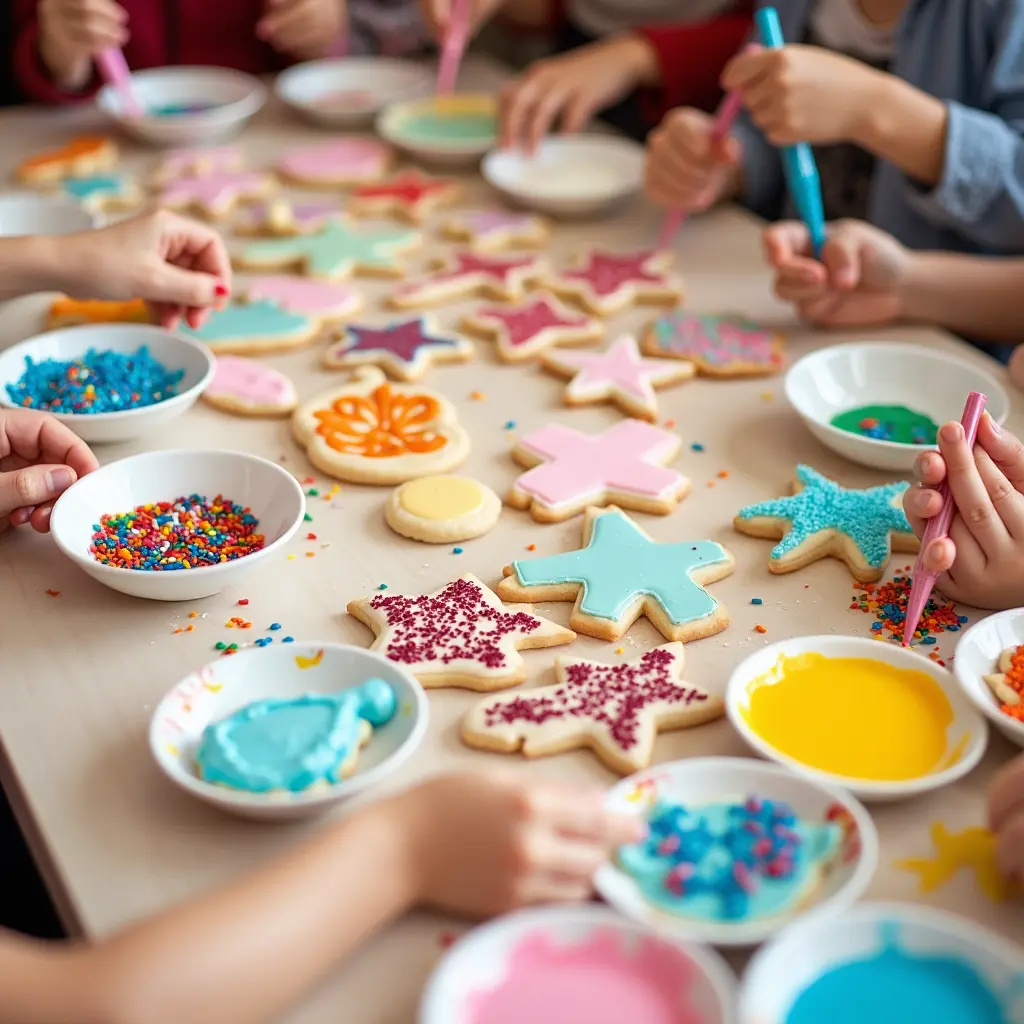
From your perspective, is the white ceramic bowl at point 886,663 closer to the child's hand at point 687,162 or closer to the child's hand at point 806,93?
the child's hand at point 806,93

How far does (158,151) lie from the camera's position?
2016mm

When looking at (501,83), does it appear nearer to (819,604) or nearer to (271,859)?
(819,604)

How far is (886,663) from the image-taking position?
940 mm

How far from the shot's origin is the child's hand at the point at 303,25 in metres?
2.25

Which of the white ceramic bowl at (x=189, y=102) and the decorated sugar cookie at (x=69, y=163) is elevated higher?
the white ceramic bowl at (x=189, y=102)

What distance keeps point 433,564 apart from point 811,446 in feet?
1.50

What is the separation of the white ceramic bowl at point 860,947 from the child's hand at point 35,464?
2.35ft

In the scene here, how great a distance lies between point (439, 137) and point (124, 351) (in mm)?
864

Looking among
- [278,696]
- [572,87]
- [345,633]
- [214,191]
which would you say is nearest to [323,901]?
[278,696]

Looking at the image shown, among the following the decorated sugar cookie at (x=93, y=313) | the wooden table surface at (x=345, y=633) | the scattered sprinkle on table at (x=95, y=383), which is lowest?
the wooden table surface at (x=345, y=633)

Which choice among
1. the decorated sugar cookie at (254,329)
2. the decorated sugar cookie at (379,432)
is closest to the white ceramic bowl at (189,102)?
the decorated sugar cookie at (254,329)

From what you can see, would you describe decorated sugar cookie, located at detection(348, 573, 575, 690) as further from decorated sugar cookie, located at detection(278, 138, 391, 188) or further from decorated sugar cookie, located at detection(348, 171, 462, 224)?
decorated sugar cookie, located at detection(278, 138, 391, 188)

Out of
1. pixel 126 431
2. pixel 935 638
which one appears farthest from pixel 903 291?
pixel 126 431

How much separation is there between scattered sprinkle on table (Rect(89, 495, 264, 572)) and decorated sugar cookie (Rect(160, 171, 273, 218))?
Answer: 82 cm
